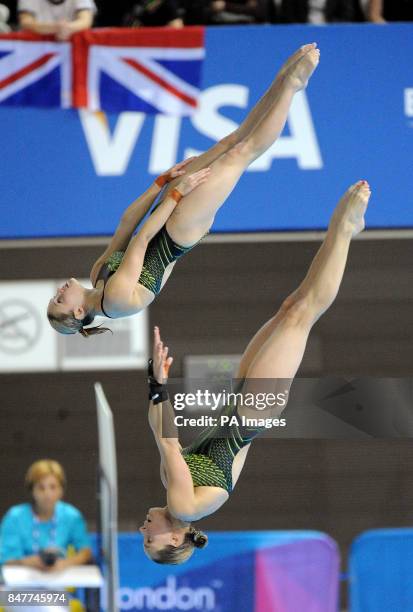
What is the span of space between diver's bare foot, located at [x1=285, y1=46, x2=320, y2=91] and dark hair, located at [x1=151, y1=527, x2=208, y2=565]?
6.27 ft

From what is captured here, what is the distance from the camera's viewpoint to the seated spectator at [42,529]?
633cm

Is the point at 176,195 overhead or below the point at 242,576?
overhead

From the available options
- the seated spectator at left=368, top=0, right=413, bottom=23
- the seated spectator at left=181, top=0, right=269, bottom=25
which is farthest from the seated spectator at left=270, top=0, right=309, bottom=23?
the seated spectator at left=368, top=0, right=413, bottom=23

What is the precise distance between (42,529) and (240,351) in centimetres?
160

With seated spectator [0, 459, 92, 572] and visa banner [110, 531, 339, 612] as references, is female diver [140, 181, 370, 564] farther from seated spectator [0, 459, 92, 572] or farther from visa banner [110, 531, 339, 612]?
seated spectator [0, 459, 92, 572]

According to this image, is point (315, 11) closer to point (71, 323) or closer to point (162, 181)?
point (162, 181)

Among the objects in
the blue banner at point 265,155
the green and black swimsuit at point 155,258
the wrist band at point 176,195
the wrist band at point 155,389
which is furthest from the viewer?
the blue banner at point 265,155

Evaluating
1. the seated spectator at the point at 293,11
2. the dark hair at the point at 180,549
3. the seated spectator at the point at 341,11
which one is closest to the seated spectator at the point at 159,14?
the seated spectator at the point at 293,11

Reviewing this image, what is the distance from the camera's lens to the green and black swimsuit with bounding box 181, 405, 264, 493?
504 cm

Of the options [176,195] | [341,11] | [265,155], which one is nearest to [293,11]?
[341,11]

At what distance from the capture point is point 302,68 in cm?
493

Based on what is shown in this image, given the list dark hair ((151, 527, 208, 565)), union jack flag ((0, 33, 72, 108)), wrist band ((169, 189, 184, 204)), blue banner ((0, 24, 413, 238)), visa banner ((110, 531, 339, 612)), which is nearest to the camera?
dark hair ((151, 527, 208, 565))

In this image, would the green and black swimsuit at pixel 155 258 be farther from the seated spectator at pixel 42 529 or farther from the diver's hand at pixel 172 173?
the seated spectator at pixel 42 529

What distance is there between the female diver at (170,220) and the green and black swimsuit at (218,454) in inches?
25.3
